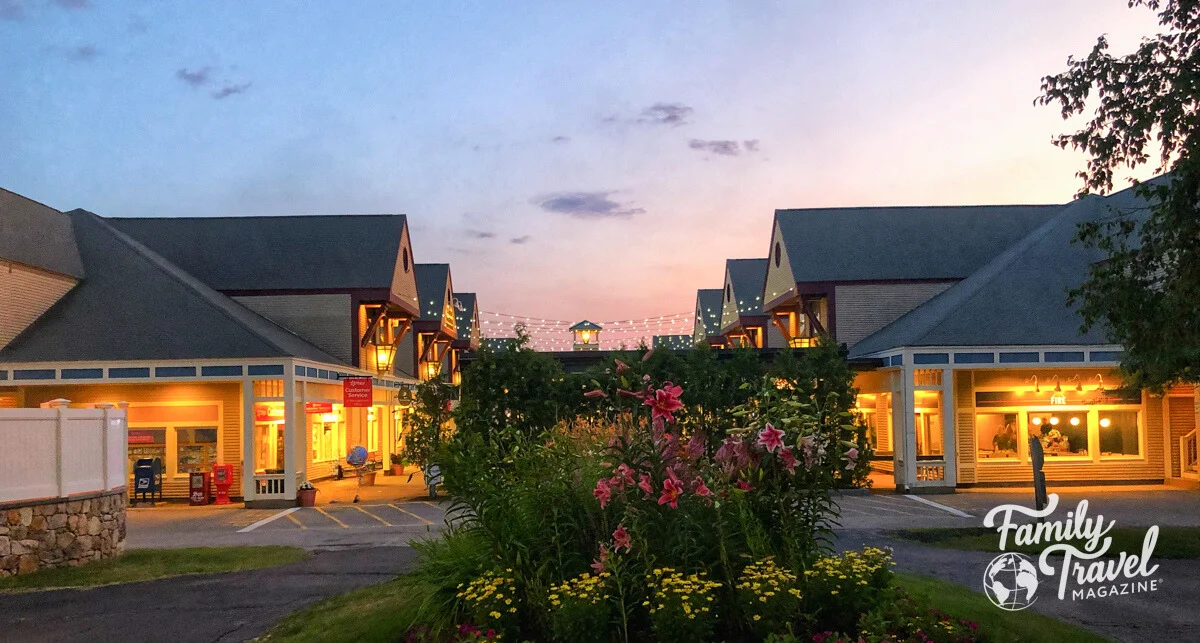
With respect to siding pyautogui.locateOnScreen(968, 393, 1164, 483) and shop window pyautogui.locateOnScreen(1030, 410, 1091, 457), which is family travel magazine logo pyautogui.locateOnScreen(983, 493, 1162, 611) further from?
shop window pyautogui.locateOnScreen(1030, 410, 1091, 457)

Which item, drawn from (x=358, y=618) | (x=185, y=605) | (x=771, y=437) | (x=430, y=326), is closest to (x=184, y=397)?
(x=185, y=605)

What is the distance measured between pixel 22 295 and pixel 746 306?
31.8 meters

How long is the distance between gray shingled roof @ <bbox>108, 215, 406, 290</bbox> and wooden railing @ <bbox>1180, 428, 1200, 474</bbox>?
80.7 feet

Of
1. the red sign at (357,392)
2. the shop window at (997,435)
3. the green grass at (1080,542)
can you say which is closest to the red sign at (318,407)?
the red sign at (357,392)

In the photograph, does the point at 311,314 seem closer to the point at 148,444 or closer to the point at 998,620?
the point at 148,444

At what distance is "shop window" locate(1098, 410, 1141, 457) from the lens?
26359 millimetres

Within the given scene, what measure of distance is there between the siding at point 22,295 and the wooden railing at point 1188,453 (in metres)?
31.2

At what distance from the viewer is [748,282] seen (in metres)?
49.6

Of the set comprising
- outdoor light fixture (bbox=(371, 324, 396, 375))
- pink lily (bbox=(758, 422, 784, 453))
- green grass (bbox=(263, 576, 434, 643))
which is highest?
outdoor light fixture (bbox=(371, 324, 396, 375))

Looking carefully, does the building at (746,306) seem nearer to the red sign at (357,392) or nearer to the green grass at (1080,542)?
the red sign at (357,392)

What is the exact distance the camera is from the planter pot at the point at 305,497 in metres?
25.0

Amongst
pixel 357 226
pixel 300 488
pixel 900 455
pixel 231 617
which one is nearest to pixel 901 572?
pixel 231 617

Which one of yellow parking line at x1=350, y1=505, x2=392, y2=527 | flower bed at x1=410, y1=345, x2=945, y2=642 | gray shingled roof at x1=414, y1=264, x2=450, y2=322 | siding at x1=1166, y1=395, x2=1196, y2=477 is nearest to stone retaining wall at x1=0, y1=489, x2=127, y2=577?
yellow parking line at x1=350, y1=505, x2=392, y2=527

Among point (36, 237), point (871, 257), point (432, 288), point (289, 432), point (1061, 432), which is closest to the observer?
point (289, 432)
